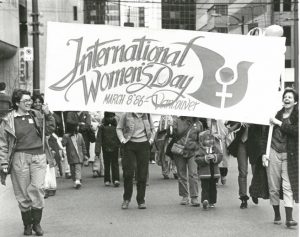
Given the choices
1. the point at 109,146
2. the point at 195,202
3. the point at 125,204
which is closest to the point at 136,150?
the point at 125,204

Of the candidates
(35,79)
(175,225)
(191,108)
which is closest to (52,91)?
(191,108)

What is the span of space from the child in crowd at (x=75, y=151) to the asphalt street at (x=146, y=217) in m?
0.52

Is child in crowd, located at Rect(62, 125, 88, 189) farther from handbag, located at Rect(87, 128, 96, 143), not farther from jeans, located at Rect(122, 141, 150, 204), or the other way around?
jeans, located at Rect(122, 141, 150, 204)

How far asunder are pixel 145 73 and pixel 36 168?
1812 millimetres

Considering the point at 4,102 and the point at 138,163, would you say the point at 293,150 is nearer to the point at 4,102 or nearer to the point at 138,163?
the point at 138,163

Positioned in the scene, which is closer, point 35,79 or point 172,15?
point 35,79

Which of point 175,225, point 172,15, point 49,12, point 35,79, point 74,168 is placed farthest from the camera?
point 172,15

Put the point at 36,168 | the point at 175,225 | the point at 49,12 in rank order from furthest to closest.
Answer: the point at 49,12
the point at 175,225
the point at 36,168

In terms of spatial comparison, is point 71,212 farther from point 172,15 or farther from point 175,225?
point 172,15

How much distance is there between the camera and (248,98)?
8398 millimetres

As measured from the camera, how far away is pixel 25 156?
7867 millimetres

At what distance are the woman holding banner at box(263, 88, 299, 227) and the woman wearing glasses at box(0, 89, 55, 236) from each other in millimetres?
2710

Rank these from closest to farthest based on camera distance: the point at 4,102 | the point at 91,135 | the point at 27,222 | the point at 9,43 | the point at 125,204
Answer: the point at 27,222 → the point at 125,204 → the point at 4,102 → the point at 91,135 → the point at 9,43

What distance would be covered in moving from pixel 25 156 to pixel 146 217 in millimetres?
2050
